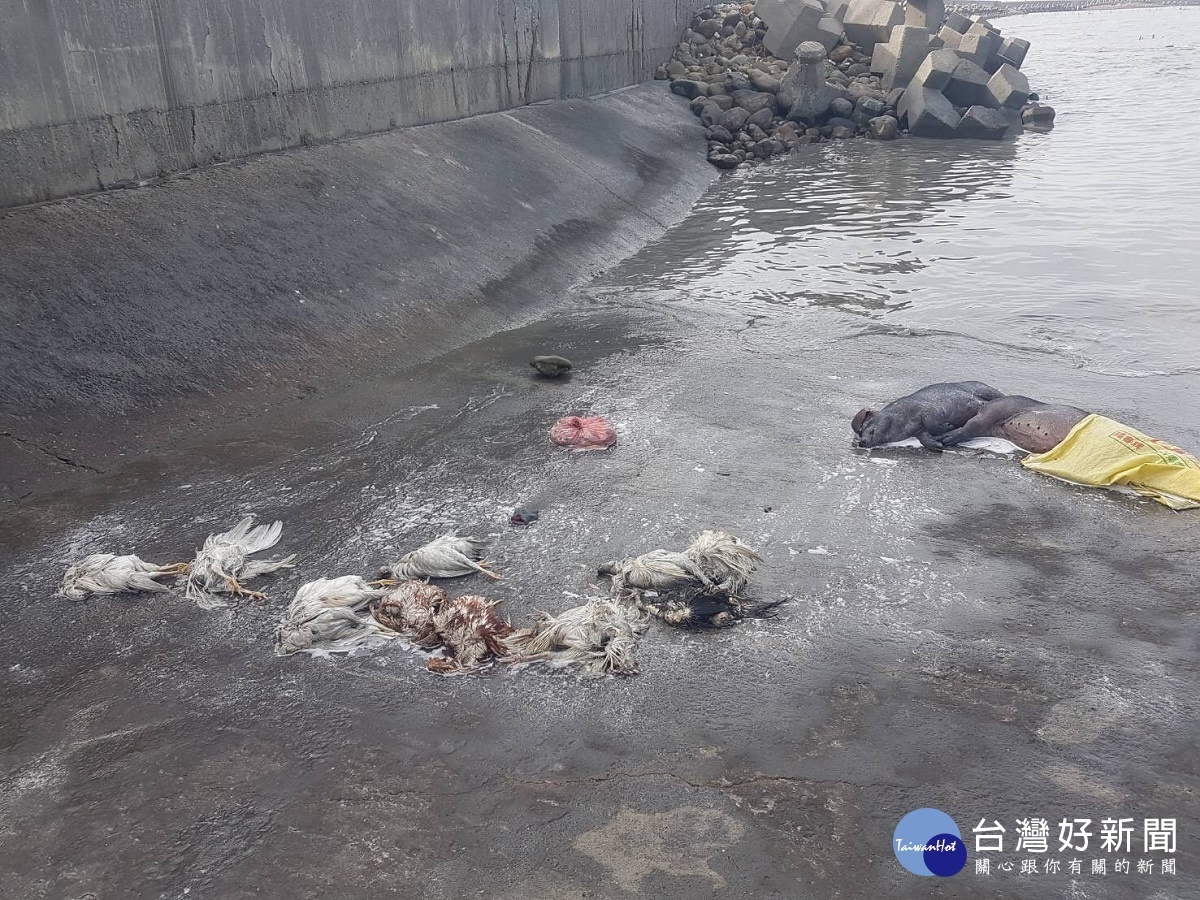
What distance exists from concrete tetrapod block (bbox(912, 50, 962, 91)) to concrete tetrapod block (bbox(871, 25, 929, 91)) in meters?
0.91

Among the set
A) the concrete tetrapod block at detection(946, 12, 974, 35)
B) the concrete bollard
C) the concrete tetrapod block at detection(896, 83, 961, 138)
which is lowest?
the concrete tetrapod block at detection(896, 83, 961, 138)

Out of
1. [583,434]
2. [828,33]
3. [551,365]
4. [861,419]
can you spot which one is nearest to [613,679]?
[583,434]

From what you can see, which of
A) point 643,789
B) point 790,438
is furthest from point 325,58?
point 643,789

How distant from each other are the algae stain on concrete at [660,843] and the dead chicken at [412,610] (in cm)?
161

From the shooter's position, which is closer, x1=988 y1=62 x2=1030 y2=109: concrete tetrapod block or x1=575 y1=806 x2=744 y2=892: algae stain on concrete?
x1=575 y1=806 x2=744 y2=892: algae stain on concrete

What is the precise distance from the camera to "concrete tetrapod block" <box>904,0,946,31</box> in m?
29.1

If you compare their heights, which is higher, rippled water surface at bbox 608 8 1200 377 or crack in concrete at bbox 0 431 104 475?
crack in concrete at bbox 0 431 104 475

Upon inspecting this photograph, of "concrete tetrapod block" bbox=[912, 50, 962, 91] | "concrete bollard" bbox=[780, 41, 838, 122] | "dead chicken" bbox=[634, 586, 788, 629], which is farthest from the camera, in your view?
"concrete tetrapod block" bbox=[912, 50, 962, 91]

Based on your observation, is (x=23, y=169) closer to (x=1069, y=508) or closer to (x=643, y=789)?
(x=643, y=789)

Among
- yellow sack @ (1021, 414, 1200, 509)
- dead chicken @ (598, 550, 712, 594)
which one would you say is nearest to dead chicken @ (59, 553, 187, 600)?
dead chicken @ (598, 550, 712, 594)

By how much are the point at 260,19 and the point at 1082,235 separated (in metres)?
12.1

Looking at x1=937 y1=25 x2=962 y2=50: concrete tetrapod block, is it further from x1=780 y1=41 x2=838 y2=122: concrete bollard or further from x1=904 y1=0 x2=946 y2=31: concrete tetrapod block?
x1=780 y1=41 x2=838 y2=122: concrete bollard

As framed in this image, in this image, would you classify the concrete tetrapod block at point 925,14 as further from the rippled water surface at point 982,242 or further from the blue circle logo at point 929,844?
the blue circle logo at point 929,844

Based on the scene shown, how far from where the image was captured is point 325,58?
1223cm
